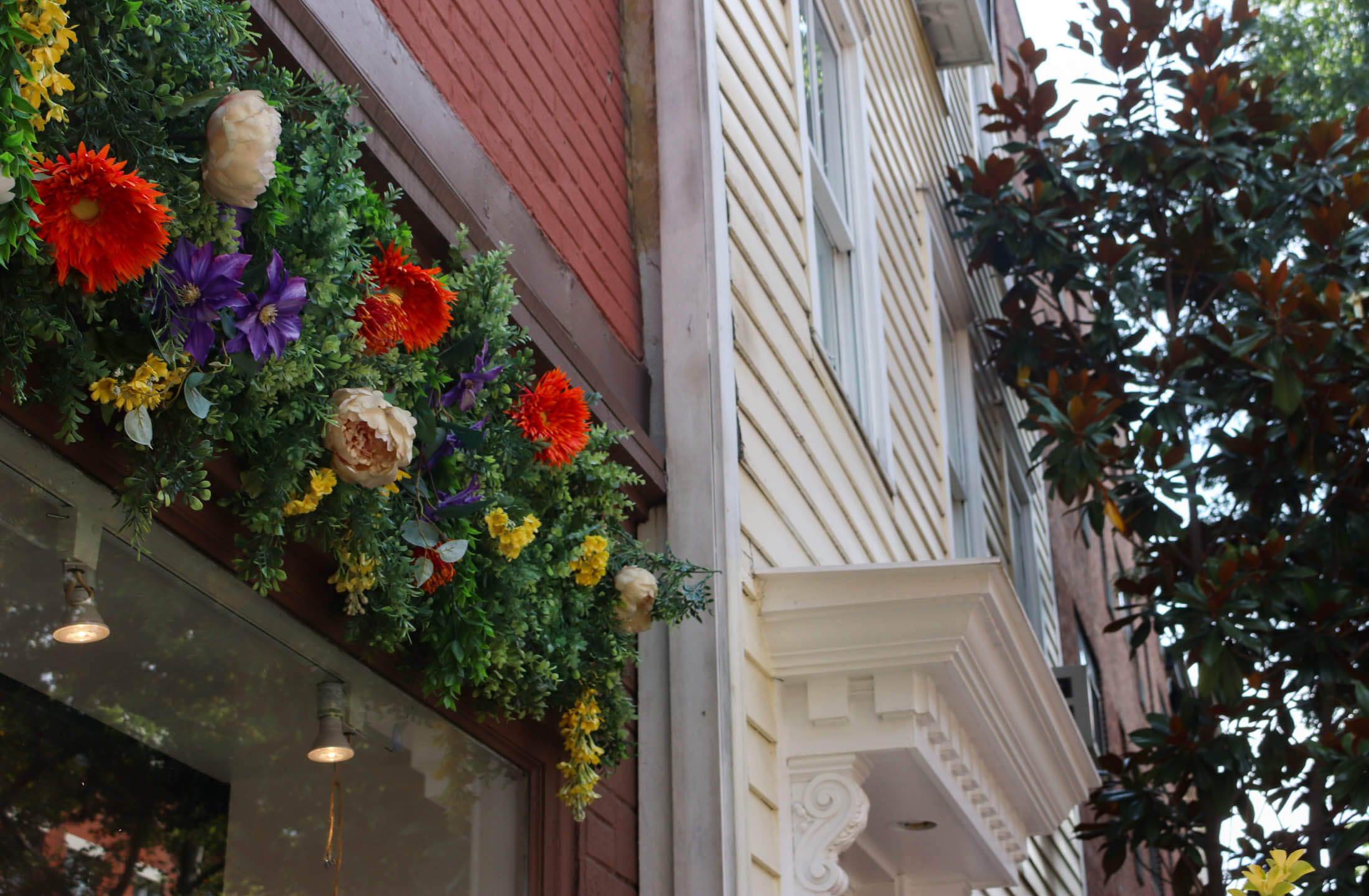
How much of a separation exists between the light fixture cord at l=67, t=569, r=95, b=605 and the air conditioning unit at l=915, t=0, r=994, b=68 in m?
8.66

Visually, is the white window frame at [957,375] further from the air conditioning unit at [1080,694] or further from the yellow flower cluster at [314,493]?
the yellow flower cluster at [314,493]

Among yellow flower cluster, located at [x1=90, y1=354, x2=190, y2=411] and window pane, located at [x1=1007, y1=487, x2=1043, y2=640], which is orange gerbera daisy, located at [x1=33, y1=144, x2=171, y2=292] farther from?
window pane, located at [x1=1007, y1=487, x2=1043, y2=640]

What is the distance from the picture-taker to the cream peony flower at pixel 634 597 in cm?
345

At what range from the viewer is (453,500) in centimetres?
278

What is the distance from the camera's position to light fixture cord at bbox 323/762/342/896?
3105 millimetres

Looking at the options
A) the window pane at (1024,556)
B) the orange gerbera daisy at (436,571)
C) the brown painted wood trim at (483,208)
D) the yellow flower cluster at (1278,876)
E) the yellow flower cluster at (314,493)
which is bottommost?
the yellow flower cluster at (1278,876)

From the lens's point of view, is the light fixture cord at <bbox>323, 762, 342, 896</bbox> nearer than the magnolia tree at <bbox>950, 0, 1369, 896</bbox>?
Yes

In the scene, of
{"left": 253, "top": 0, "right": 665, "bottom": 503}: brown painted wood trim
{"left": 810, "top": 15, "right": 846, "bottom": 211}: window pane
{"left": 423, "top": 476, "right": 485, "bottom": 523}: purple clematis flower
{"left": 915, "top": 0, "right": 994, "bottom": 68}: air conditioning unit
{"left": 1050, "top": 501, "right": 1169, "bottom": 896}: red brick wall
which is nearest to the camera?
{"left": 423, "top": 476, "right": 485, "bottom": 523}: purple clematis flower

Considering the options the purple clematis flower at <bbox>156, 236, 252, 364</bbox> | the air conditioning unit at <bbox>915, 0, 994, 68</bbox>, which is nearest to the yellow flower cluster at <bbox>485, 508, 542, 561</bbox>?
the purple clematis flower at <bbox>156, 236, 252, 364</bbox>

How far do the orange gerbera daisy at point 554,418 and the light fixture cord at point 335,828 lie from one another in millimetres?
765

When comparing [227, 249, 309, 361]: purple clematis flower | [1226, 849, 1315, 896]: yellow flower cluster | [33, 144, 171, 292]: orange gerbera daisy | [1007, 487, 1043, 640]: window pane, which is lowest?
[1226, 849, 1315, 896]: yellow flower cluster

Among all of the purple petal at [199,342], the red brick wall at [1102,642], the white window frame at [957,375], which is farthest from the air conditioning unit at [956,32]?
the purple petal at [199,342]

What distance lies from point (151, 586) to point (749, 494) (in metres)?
2.40

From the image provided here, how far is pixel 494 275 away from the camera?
3066 millimetres
